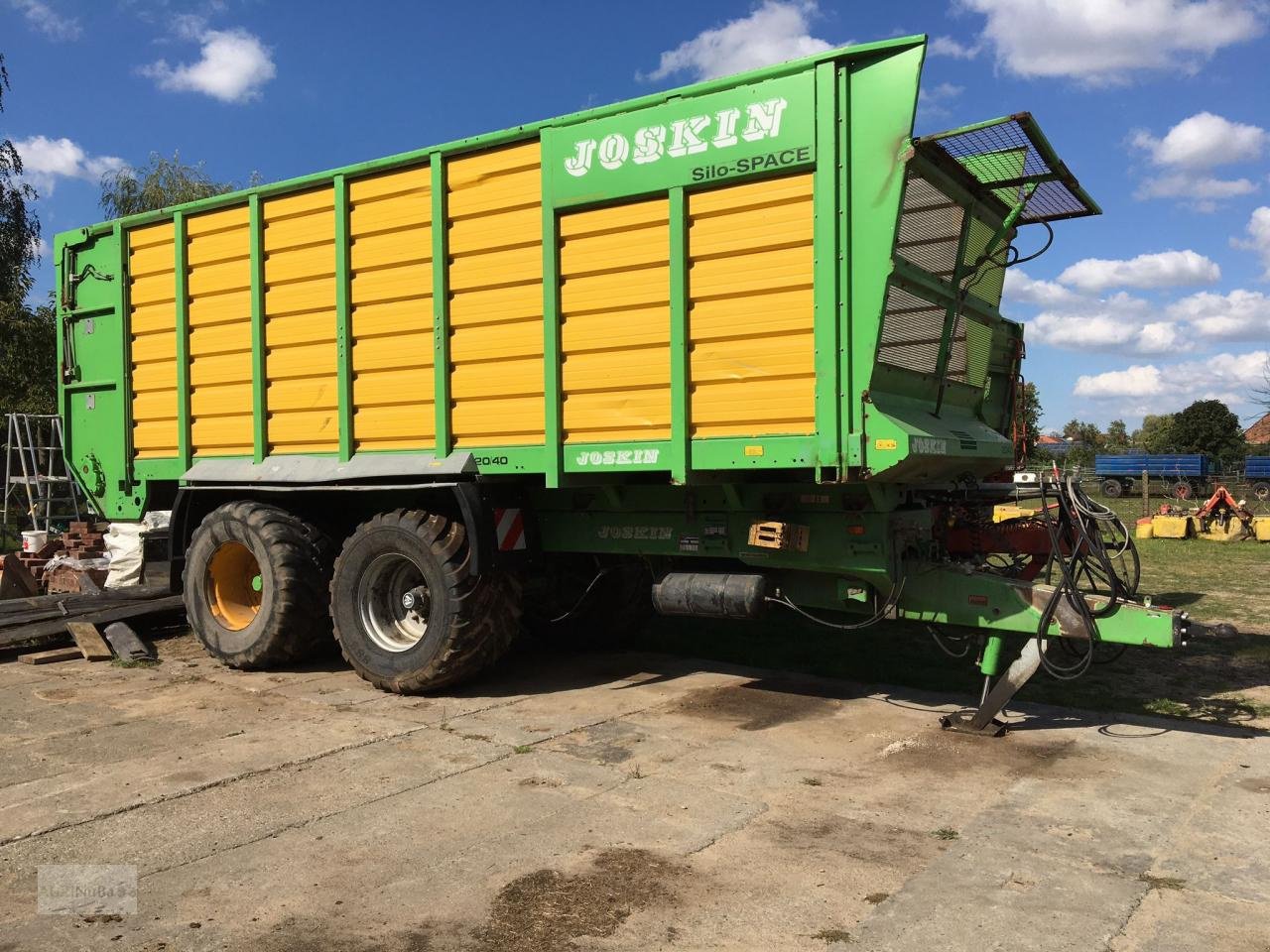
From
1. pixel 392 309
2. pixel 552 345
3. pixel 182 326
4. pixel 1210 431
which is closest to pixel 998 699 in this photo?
pixel 552 345

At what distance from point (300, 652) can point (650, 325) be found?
12.1ft

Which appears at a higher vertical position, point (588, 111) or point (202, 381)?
point (588, 111)

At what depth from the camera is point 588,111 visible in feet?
19.8

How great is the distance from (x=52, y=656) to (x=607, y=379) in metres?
5.07

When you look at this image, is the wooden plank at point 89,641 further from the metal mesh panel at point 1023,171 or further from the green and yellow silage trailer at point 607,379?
the metal mesh panel at point 1023,171

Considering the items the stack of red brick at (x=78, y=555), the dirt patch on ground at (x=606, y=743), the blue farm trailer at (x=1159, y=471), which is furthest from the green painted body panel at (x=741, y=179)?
the blue farm trailer at (x=1159, y=471)

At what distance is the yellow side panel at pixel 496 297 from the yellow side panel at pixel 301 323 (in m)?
1.08

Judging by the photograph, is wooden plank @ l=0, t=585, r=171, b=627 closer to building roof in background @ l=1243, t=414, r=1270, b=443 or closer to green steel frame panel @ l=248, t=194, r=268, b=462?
green steel frame panel @ l=248, t=194, r=268, b=462

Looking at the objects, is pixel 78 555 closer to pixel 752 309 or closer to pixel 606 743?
pixel 606 743

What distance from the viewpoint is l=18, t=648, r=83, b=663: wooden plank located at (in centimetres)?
767

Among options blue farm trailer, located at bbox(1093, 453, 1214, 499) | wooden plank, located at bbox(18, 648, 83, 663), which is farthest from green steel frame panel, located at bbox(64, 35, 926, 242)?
blue farm trailer, located at bbox(1093, 453, 1214, 499)

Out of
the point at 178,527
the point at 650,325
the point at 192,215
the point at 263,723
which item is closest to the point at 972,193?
the point at 650,325

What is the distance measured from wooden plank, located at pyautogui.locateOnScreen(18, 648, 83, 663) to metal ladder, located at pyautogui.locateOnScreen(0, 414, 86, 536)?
456cm

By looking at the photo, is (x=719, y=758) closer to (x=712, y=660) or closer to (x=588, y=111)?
(x=712, y=660)
